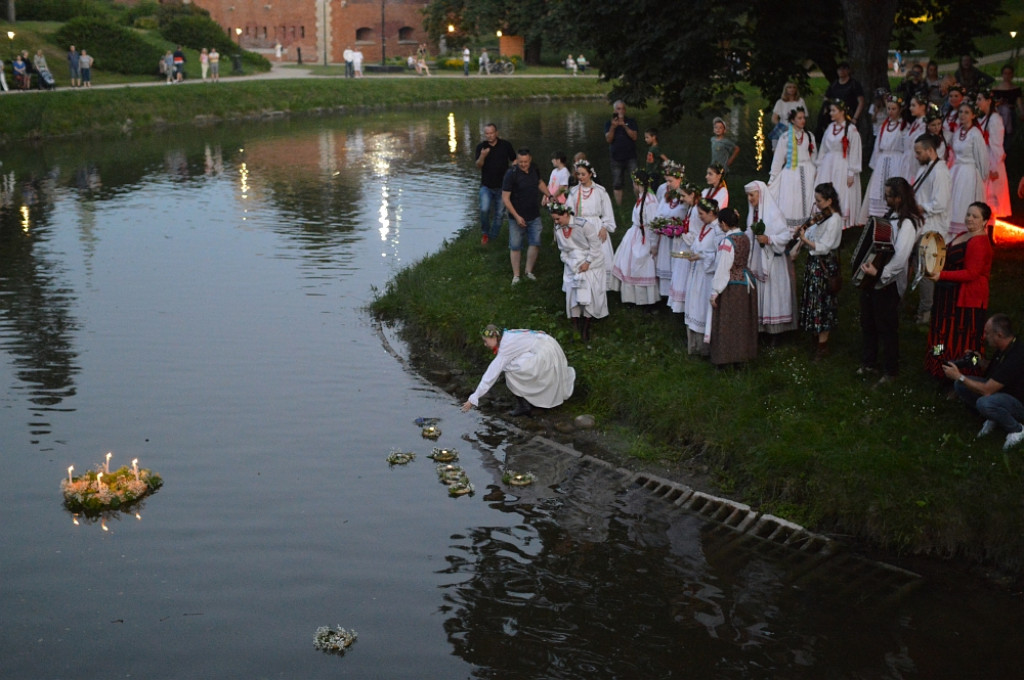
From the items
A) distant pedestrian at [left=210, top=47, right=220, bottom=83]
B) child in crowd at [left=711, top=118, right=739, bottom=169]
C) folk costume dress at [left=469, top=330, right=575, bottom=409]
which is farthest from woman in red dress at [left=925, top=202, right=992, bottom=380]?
distant pedestrian at [left=210, top=47, right=220, bottom=83]

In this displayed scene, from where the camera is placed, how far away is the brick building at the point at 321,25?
75.9 m

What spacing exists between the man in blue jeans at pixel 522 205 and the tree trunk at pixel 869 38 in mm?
8101

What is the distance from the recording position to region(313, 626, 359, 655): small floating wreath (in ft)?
28.0

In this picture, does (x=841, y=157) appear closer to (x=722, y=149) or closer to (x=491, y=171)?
(x=722, y=149)

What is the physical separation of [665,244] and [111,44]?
1744 inches

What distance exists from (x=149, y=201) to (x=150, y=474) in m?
17.1

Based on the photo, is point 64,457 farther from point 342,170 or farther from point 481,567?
point 342,170

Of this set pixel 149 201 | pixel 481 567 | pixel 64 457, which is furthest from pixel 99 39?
pixel 481 567

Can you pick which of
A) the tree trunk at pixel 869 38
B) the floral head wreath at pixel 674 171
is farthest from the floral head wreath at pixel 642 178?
the tree trunk at pixel 869 38

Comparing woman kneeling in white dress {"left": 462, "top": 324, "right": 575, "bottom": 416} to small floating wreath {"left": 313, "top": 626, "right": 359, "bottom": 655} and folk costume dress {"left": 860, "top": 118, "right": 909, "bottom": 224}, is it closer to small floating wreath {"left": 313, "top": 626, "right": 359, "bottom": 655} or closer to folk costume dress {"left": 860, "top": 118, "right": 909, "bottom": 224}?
small floating wreath {"left": 313, "top": 626, "right": 359, "bottom": 655}

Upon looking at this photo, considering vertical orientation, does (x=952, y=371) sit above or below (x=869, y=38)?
below

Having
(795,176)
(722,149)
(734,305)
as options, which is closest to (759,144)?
(722,149)

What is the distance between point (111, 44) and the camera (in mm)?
52562

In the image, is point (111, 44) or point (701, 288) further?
point (111, 44)
